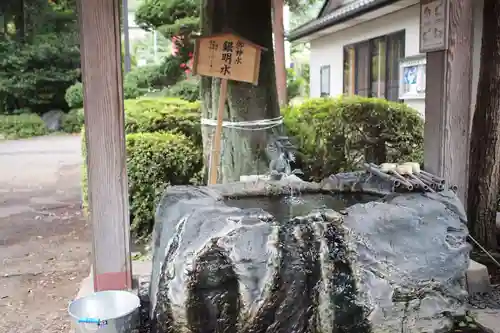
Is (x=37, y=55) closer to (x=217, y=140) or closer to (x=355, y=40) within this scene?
(x=355, y=40)

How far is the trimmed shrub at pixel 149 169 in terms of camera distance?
18.9 ft

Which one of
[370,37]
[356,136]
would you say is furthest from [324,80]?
[356,136]

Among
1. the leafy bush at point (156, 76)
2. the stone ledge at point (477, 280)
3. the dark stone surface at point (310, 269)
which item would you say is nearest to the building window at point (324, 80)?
the leafy bush at point (156, 76)

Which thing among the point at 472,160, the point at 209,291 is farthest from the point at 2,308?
the point at 472,160

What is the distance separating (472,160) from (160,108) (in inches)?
153

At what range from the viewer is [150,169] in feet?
19.0

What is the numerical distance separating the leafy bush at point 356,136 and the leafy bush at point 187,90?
4.99 m

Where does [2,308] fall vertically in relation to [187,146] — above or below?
below

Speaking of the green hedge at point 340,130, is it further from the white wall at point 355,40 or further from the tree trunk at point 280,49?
the tree trunk at point 280,49

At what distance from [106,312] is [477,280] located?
9.51 ft

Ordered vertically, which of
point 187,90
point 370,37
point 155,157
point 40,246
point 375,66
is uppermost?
point 370,37

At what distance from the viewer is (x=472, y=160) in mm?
5480

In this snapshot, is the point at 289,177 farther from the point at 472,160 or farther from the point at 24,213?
the point at 24,213

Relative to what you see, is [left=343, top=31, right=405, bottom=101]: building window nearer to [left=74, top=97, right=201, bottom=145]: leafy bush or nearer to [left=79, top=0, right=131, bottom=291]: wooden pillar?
[left=74, top=97, right=201, bottom=145]: leafy bush
